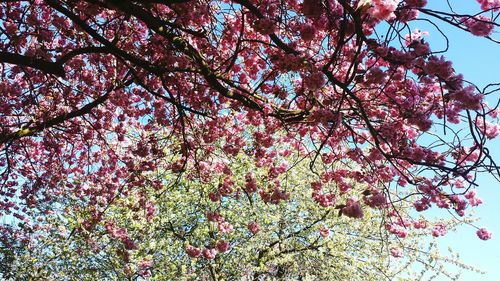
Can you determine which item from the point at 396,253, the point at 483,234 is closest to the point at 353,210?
the point at 483,234

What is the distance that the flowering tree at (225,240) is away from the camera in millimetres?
10133

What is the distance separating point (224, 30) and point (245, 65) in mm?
618

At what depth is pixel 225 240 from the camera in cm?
1020

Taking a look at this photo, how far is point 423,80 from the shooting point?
3.83 m

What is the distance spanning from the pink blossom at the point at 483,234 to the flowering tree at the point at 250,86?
0.02 m

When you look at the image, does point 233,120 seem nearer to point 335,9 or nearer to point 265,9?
point 265,9

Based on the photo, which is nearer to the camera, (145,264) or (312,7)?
(312,7)

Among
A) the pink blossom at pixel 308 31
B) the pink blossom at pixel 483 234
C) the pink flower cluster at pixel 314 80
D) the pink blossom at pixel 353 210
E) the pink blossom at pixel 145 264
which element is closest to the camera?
the pink flower cluster at pixel 314 80

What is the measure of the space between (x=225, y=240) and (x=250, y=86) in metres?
5.24

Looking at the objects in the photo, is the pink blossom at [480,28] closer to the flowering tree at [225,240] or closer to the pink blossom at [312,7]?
the pink blossom at [312,7]

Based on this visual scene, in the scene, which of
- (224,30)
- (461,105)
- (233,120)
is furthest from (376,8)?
(233,120)

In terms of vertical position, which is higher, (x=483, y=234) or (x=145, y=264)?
(x=145, y=264)

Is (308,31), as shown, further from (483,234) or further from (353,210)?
(483,234)

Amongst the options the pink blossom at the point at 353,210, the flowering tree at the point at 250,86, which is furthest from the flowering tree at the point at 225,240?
the pink blossom at the point at 353,210
